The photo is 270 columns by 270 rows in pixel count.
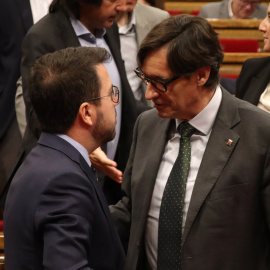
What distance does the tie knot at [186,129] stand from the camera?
160 cm

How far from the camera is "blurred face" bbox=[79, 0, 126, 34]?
2.12 metres

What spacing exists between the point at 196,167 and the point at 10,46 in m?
1.09

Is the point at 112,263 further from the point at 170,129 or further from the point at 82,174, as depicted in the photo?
the point at 170,129

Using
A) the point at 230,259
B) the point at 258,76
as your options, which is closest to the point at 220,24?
the point at 258,76

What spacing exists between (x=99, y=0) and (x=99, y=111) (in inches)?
30.0

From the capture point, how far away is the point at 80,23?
7.04ft

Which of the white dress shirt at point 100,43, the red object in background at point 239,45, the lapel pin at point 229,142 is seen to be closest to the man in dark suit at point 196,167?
the lapel pin at point 229,142

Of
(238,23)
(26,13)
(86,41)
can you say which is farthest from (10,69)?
(238,23)

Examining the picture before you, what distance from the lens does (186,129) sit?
1.61m

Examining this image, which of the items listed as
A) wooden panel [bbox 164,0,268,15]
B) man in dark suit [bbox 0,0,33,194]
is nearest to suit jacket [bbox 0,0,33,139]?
man in dark suit [bbox 0,0,33,194]

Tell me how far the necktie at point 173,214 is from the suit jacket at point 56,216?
189 mm

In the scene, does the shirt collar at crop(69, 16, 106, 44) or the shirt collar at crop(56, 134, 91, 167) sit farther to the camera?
the shirt collar at crop(69, 16, 106, 44)

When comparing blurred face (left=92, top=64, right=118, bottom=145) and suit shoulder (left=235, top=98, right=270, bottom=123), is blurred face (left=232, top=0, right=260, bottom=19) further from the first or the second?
blurred face (left=92, top=64, right=118, bottom=145)

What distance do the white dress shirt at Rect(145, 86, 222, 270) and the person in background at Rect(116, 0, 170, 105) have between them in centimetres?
90
